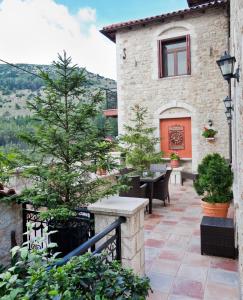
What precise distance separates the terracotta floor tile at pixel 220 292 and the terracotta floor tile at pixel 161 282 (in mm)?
394

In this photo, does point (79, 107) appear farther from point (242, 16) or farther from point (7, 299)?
point (7, 299)

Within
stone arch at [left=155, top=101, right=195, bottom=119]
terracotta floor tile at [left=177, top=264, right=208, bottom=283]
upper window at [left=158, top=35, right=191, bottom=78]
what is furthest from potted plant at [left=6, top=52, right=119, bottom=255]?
upper window at [left=158, top=35, right=191, bottom=78]

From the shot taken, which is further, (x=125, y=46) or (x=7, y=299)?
(x=125, y=46)

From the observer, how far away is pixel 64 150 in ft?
8.32

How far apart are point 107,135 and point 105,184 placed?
1.79 ft

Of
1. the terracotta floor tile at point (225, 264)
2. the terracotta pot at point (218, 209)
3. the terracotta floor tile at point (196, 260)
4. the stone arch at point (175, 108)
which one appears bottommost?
the terracotta floor tile at point (196, 260)

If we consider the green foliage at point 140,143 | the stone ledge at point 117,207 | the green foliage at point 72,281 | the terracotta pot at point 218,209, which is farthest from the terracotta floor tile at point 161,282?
the green foliage at point 140,143

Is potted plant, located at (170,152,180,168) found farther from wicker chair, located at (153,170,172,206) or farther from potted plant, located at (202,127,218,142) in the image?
wicker chair, located at (153,170,172,206)

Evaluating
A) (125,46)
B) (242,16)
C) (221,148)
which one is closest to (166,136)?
(221,148)

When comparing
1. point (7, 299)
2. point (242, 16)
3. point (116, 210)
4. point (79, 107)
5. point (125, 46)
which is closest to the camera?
point (7, 299)

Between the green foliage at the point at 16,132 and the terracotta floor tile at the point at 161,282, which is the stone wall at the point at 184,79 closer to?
the terracotta floor tile at the point at 161,282

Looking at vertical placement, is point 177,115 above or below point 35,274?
above

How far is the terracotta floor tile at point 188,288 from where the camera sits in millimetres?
2469

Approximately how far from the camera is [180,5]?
368 inches
